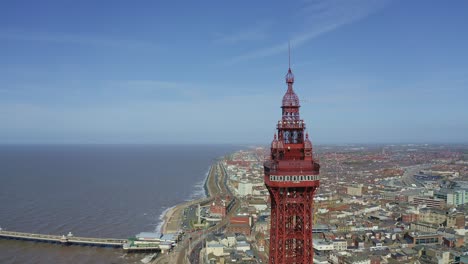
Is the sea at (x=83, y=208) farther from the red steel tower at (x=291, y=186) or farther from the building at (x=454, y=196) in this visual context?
the building at (x=454, y=196)

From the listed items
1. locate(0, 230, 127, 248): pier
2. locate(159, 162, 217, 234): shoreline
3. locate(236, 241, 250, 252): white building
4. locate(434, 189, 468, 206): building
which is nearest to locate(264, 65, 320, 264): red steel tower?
locate(236, 241, 250, 252): white building

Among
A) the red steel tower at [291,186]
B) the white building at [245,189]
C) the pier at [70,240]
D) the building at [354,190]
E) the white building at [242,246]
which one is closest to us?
the red steel tower at [291,186]

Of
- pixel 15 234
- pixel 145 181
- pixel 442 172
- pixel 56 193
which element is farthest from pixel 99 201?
pixel 442 172

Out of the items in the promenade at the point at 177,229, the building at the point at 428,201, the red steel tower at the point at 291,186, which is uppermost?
the red steel tower at the point at 291,186

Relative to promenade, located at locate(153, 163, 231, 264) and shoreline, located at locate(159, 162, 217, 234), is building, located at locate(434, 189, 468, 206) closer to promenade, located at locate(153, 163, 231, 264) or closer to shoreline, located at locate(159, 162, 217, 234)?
promenade, located at locate(153, 163, 231, 264)

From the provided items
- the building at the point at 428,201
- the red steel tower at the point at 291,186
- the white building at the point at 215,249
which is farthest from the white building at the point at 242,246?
the building at the point at 428,201

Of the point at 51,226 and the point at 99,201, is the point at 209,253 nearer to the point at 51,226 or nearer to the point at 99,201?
the point at 51,226

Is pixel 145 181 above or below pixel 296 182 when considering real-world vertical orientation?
below

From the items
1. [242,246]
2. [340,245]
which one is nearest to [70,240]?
[242,246]

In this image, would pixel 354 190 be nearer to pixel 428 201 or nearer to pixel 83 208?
pixel 428 201
